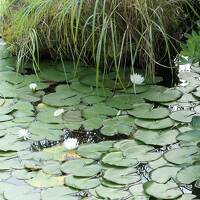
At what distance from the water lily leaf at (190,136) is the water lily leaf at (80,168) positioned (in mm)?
414

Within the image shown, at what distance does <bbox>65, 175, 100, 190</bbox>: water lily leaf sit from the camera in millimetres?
2156

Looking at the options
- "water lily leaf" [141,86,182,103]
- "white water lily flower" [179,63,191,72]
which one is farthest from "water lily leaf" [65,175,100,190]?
A: "white water lily flower" [179,63,191,72]

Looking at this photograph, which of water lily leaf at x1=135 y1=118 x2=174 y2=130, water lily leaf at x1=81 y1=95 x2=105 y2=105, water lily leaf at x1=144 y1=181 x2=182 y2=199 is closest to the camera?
water lily leaf at x1=144 y1=181 x2=182 y2=199

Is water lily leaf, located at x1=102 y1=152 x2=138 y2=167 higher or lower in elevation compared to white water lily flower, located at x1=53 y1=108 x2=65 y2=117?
lower

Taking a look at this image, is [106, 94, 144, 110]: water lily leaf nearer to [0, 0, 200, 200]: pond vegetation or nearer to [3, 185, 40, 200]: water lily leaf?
[0, 0, 200, 200]: pond vegetation

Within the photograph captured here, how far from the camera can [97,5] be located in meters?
2.90

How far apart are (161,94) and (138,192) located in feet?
2.79

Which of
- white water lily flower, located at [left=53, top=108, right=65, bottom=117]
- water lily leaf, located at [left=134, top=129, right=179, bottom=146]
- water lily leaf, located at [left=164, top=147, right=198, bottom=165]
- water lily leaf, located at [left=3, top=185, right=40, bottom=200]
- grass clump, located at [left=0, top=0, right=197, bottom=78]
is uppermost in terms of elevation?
grass clump, located at [left=0, top=0, right=197, bottom=78]

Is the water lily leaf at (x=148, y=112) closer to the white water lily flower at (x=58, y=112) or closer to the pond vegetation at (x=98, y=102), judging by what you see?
the pond vegetation at (x=98, y=102)

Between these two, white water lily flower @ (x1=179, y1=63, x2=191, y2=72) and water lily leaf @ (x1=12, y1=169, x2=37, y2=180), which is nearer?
water lily leaf @ (x1=12, y1=169, x2=37, y2=180)

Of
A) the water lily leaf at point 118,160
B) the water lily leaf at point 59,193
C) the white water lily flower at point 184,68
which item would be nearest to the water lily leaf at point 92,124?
the water lily leaf at point 118,160

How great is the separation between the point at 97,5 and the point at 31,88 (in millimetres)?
592

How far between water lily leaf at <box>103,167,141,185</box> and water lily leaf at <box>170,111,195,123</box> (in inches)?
17.9

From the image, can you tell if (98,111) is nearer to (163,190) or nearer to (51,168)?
(51,168)
